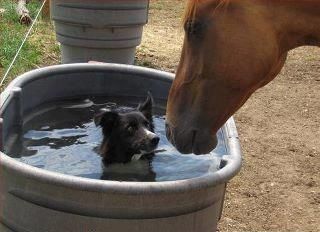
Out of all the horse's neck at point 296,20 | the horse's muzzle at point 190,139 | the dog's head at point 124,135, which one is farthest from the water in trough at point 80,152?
the horse's neck at point 296,20

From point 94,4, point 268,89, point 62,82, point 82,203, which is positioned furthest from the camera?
point 268,89

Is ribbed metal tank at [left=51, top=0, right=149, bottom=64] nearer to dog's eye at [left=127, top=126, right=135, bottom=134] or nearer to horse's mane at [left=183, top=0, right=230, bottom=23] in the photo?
dog's eye at [left=127, top=126, right=135, bottom=134]

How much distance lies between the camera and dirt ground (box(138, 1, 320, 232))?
329 centimetres

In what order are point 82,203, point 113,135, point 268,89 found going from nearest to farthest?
point 82,203 < point 113,135 < point 268,89

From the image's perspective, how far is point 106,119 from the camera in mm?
3113

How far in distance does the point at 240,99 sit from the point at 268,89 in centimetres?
381

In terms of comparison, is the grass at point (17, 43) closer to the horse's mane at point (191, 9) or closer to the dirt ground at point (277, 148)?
the dirt ground at point (277, 148)

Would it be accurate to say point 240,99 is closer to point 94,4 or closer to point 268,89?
point 94,4

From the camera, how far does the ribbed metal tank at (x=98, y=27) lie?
5.02 m

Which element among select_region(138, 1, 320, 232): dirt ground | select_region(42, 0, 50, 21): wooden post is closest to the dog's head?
select_region(138, 1, 320, 232): dirt ground

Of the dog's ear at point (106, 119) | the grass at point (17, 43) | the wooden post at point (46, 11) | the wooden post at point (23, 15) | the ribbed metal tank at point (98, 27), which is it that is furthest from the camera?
the wooden post at point (46, 11)

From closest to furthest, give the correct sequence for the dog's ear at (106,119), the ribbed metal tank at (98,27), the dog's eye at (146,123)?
the dog's ear at (106,119) → the dog's eye at (146,123) → the ribbed metal tank at (98,27)

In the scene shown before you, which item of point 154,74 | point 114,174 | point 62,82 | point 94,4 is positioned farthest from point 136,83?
point 94,4

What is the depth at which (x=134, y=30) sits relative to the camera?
5.30m
